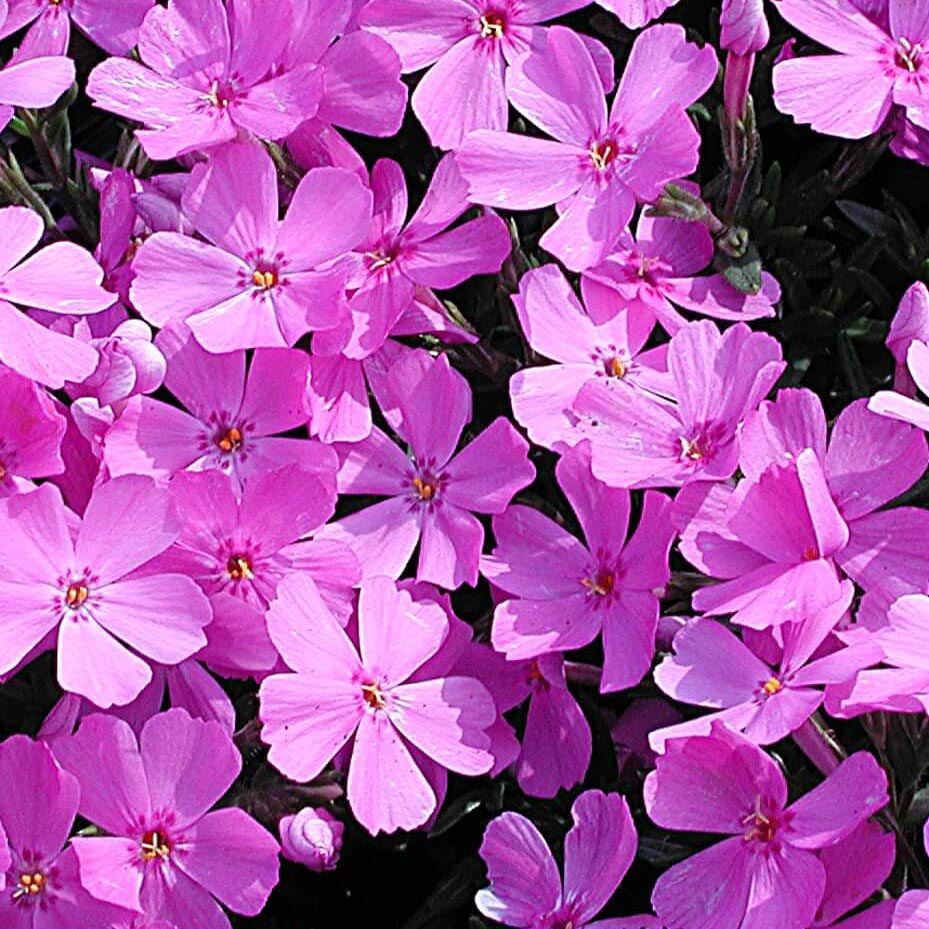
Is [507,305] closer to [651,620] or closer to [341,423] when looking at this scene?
[341,423]

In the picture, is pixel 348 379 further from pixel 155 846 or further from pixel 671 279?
pixel 155 846

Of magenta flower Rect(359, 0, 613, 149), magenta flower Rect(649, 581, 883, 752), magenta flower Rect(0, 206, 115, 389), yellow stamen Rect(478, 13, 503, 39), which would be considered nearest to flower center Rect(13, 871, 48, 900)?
magenta flower Rect(0, 206, 115, 389)

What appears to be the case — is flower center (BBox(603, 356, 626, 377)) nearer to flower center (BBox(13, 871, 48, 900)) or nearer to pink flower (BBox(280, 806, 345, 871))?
pink flower (BBox(280, 806, 345, 871))

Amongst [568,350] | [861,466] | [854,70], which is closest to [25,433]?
[568,350]

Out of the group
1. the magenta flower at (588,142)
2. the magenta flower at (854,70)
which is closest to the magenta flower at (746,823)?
the magenta flower at (588,142)

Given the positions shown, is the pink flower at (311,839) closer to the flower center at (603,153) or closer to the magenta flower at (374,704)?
the magenta flower at (374,704)

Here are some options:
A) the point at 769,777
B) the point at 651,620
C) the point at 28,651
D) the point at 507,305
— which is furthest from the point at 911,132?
the point at 28,651
